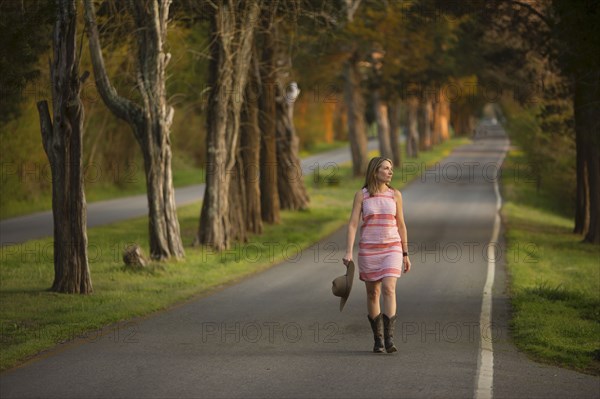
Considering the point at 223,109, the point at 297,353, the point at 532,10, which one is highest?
the point at 532,10

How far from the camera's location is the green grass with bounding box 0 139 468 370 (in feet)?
42.3

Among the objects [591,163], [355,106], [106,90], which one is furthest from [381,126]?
[106,90]

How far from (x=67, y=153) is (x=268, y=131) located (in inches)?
573

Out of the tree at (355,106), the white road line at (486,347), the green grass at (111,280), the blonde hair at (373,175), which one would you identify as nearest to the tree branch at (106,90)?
the green grass at (111,280)

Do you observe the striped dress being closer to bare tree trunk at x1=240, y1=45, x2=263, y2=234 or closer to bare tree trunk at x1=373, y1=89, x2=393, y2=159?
bare tree trunk at x1=240, y1=45, x2=263, y2=234

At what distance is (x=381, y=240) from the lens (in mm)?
10930

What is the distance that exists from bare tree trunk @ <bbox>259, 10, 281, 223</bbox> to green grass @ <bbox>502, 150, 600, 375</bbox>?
7023 mm

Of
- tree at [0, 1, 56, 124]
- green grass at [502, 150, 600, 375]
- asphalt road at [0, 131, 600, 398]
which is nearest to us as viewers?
asphalt road at [0, 131, 600, 398]

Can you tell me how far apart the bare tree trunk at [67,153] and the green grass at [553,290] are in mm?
6917

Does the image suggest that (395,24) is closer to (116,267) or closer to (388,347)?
(116,267)

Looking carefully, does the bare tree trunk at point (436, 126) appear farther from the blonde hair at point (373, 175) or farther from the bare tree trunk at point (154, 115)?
the blonde hair at point (373, 175)

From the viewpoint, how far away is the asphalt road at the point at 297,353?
9.33 metres

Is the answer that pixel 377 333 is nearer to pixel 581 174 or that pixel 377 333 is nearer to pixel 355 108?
pixel 581 174

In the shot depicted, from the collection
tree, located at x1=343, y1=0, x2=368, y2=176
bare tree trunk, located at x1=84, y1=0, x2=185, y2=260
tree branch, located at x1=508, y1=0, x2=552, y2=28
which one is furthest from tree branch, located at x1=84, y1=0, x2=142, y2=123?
tree, located at x1=343, y1=0, x2=368, y2=176
